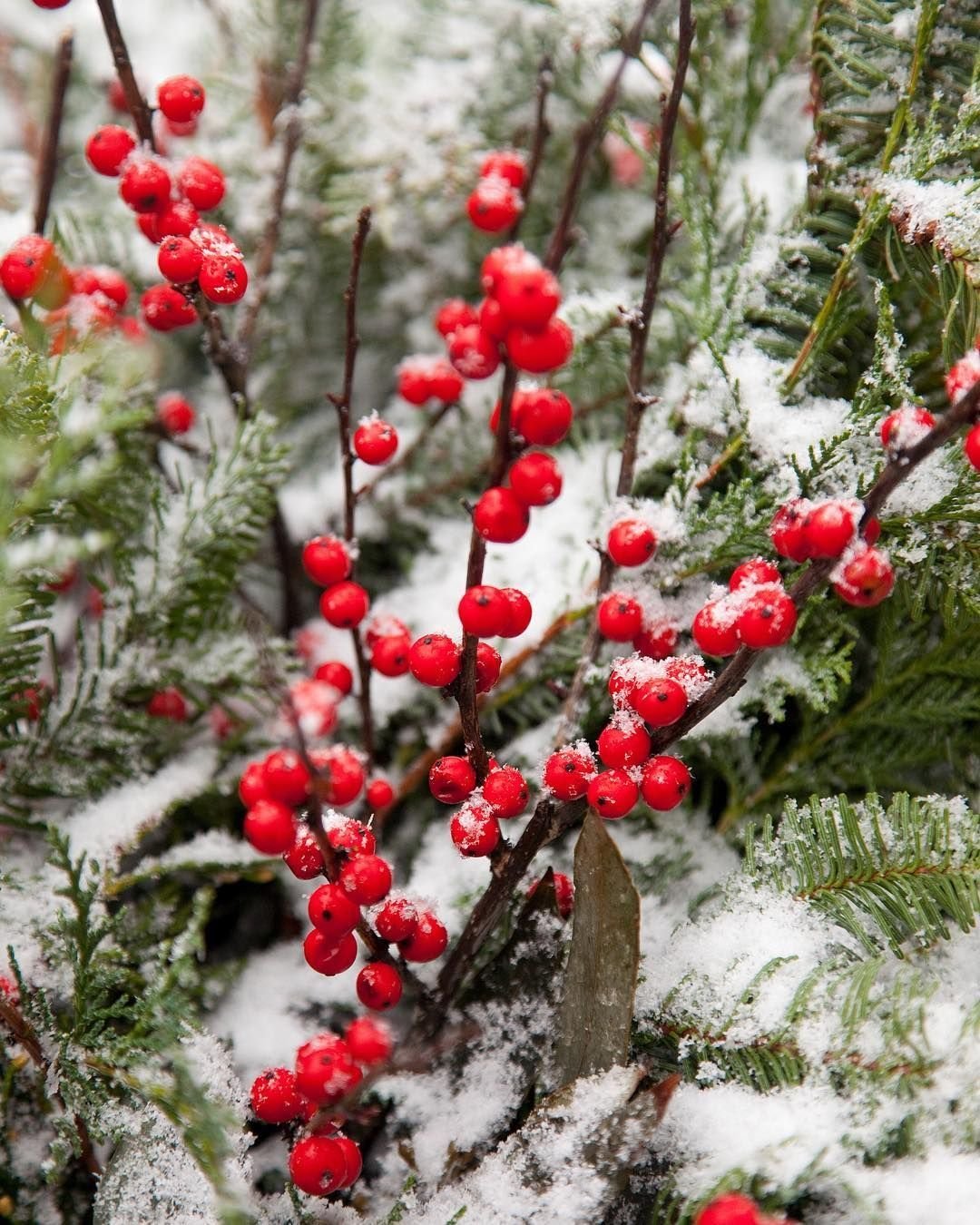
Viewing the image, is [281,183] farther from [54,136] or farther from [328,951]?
[328,951]

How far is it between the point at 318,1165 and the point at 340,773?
0.21 meters

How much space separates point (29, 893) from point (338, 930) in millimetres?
259

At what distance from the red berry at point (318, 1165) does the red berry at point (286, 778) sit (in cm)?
19

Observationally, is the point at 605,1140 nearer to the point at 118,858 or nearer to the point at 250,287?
the point at 118,858

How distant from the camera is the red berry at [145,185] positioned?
653mm

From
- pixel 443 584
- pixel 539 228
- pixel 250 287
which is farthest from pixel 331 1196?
pixel 539 228

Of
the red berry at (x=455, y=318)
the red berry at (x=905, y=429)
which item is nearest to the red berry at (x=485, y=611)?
the red berry at (x=905, y=429)

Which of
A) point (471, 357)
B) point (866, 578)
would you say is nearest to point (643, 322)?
point (471, 357)

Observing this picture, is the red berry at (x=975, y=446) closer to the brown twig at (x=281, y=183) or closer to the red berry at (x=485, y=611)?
the red berry at (x=485, y=611)

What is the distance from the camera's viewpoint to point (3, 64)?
3.80ft

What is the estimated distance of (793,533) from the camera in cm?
54

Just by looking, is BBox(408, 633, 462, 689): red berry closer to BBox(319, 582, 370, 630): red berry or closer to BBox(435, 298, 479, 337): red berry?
BBox(319, 582, 370, 630): red berry

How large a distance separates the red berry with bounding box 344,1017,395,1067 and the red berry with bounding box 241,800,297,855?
4.3 inches

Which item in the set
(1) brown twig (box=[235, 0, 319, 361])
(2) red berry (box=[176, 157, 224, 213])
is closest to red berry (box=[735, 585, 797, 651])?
(2) red berry (box=[176, 157, 224, 213])
